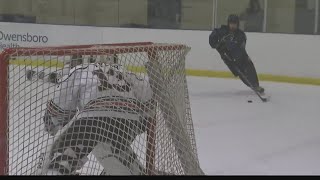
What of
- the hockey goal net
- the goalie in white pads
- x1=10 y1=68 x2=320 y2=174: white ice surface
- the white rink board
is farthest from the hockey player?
the goalie in white pads

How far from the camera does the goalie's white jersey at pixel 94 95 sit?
208cm

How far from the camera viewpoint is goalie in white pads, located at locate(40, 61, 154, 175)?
2047mm

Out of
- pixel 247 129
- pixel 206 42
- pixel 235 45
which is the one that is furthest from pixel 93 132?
pixel 206 42

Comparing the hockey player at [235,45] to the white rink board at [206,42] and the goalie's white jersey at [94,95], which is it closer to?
the white rink board at [206,42]

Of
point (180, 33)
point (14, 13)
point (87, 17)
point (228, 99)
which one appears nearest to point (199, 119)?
point (228, 99)

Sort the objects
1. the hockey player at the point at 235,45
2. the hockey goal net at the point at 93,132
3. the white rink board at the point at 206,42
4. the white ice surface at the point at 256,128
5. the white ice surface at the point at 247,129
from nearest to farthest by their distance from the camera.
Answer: the hockey goal net at the point at 93,132, the white ice surface at the point at 247,129, the white ice surface at the point at 256,128, the hockey player at the point at 235,45, the white rink board at the point at 206,42

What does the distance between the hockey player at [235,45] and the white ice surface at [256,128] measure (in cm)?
26

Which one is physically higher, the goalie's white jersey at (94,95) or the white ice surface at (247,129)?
the goalie's white jersey at (94,95)

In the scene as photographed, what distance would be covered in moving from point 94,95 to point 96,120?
100 millimetres

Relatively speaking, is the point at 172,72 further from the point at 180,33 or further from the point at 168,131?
the point at 180,33

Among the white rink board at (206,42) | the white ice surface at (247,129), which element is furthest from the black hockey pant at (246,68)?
the white rink board at (206,42)

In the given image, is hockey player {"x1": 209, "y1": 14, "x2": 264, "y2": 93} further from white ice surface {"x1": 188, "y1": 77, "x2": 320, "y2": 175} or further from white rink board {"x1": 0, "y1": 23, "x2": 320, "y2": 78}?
white rink board {"x1": 0, "y1": 23, "x2": 320, "y2": 78}

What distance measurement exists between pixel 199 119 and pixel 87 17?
431cm

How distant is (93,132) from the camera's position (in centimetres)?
206
